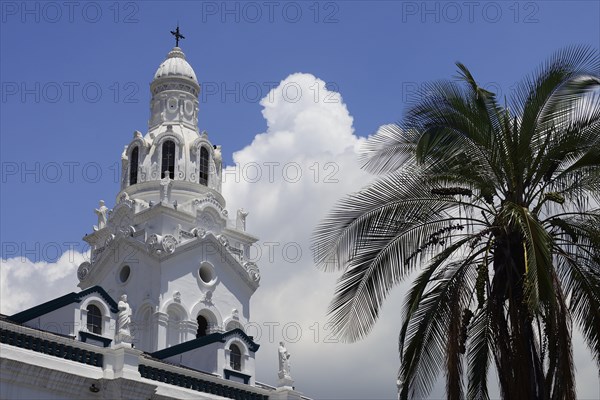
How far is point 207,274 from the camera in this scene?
45.2 m

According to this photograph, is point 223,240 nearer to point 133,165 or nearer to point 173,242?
point 173,242

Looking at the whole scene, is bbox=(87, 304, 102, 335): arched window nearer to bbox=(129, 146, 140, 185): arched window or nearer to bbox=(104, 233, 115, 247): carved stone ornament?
bbox=(104, 233, 115, 247): carved stone ornament

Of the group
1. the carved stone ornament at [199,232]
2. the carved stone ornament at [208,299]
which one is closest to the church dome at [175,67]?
the carved stone ornament at [199,232]

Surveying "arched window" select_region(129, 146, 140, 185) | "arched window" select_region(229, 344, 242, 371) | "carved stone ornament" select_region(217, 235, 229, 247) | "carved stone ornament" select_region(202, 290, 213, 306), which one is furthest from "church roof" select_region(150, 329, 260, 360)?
"arched window" select_region(129, 146, 140, 185)

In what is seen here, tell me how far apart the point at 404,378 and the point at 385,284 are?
7.47 ft

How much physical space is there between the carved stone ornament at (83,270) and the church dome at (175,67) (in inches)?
412

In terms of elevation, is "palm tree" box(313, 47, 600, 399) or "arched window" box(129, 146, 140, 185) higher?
"arched window" box(129, 146, 140, 185)

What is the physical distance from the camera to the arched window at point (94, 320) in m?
33.6

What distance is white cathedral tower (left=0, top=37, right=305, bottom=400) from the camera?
32.3 meters

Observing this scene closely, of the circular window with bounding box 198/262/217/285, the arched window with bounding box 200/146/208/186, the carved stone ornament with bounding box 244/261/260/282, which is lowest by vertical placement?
the circular window with bounding box 198/262/217/285

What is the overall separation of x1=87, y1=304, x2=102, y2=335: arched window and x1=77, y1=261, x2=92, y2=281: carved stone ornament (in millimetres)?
12003

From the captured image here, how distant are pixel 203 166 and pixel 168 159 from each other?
1.82m

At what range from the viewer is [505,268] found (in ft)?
72.1

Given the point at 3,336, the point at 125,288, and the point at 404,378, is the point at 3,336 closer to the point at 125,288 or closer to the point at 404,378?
the point at 404,378
